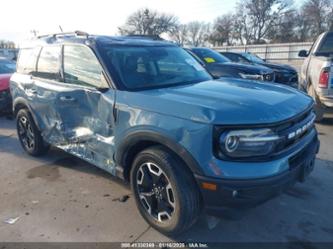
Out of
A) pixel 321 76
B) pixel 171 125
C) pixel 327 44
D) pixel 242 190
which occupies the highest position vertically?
pixel 327 44

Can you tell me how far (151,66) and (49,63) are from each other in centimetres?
161

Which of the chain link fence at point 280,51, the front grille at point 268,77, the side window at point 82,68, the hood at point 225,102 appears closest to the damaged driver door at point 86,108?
the side window at point 82,68

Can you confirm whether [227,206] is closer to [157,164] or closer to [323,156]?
[157,164]

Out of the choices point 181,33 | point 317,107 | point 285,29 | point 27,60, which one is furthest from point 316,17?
point 27,60

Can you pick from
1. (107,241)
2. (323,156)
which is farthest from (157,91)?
(323,156)

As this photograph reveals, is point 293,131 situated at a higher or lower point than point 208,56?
lower

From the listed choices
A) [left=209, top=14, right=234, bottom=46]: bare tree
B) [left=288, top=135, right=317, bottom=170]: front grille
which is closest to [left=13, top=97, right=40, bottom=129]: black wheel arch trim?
[left=288, top=135, right=317, bottom=170]: front grille

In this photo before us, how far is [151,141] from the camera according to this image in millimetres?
2938

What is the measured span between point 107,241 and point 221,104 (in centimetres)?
166

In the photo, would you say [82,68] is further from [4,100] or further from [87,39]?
[4,100]

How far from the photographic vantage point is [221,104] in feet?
8.71

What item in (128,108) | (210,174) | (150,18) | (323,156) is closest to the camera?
(210,174)

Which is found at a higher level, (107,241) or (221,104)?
(221,104)

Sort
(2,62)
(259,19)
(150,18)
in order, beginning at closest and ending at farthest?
(2,62) < (259,19) < (150,18)
